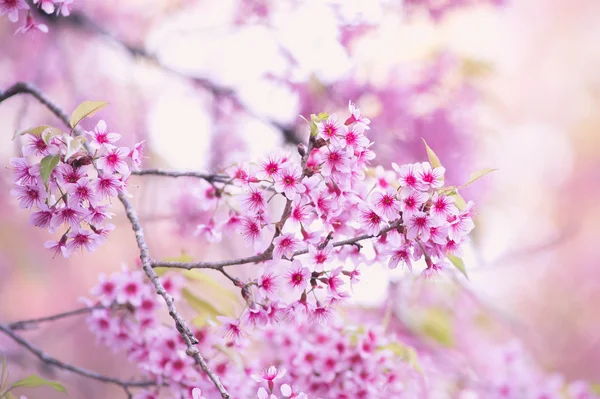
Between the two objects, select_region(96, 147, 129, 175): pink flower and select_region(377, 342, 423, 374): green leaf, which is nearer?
select_region(96, 147, 129, 175): pink flower

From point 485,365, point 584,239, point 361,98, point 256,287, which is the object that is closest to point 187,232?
point 361,98

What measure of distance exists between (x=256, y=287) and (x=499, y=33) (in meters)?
5.65

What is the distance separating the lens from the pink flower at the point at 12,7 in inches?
40.6

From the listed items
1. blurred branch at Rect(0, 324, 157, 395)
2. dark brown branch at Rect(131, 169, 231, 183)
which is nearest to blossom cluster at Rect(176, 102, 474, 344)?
dark brown branch at Rect(131, 169, 231, 183)

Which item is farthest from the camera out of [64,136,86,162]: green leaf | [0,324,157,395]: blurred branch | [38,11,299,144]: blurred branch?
[38,11,299,144]: blurred branch

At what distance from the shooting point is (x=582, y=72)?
5848 mm

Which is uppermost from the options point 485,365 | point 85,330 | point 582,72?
point 582,72

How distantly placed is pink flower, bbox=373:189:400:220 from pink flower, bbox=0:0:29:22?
2.44 feet

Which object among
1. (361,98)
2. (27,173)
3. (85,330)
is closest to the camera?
(27,173)

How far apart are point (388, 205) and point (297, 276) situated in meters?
0.21

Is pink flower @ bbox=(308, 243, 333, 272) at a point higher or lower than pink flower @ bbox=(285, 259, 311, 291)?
higher

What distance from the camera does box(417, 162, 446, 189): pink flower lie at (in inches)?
37.6

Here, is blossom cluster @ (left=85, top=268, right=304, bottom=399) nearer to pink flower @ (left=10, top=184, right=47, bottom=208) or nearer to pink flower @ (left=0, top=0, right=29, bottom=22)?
pink flower @ (left=10, top=184, right=47, bottom=208)

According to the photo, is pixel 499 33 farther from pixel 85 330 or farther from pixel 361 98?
pixel 85 330
